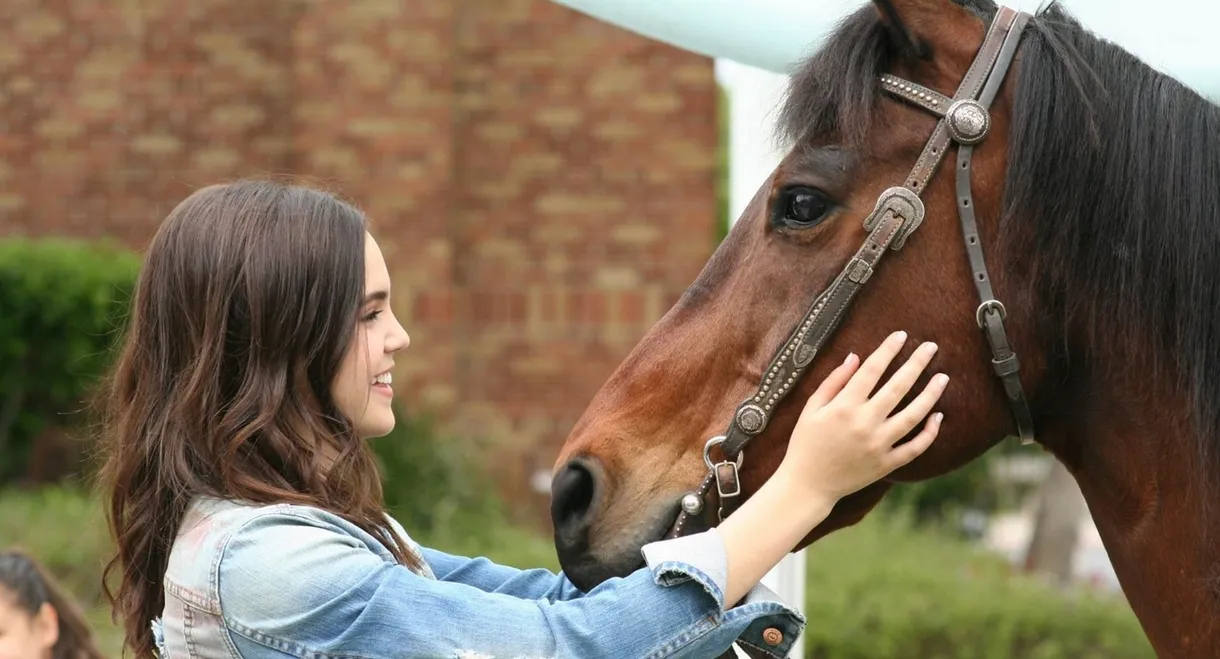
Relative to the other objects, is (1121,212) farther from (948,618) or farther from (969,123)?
(948,618)

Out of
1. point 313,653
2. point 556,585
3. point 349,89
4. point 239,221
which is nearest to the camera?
point 313,653

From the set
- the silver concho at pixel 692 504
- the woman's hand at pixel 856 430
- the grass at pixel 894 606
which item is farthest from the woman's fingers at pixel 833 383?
the grass at pixel 894 606

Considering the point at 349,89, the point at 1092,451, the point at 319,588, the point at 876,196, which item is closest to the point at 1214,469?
the point at 1092,451

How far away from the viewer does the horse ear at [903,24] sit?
196cm

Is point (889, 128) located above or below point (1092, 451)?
above

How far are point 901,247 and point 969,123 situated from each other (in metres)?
0.20

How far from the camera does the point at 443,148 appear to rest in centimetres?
673

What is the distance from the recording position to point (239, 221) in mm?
1876

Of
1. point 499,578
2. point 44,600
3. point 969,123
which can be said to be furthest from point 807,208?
point 44,600

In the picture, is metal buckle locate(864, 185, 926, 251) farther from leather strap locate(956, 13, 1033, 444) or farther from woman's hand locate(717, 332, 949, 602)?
woman's hand locate(717, 332, 949, 602)

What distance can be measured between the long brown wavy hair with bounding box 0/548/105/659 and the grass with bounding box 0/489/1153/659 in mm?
1801

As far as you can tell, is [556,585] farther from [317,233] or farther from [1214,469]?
[1214,469]

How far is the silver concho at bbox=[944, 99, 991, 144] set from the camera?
75.7 inches

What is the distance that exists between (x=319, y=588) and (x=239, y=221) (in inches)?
21.2
